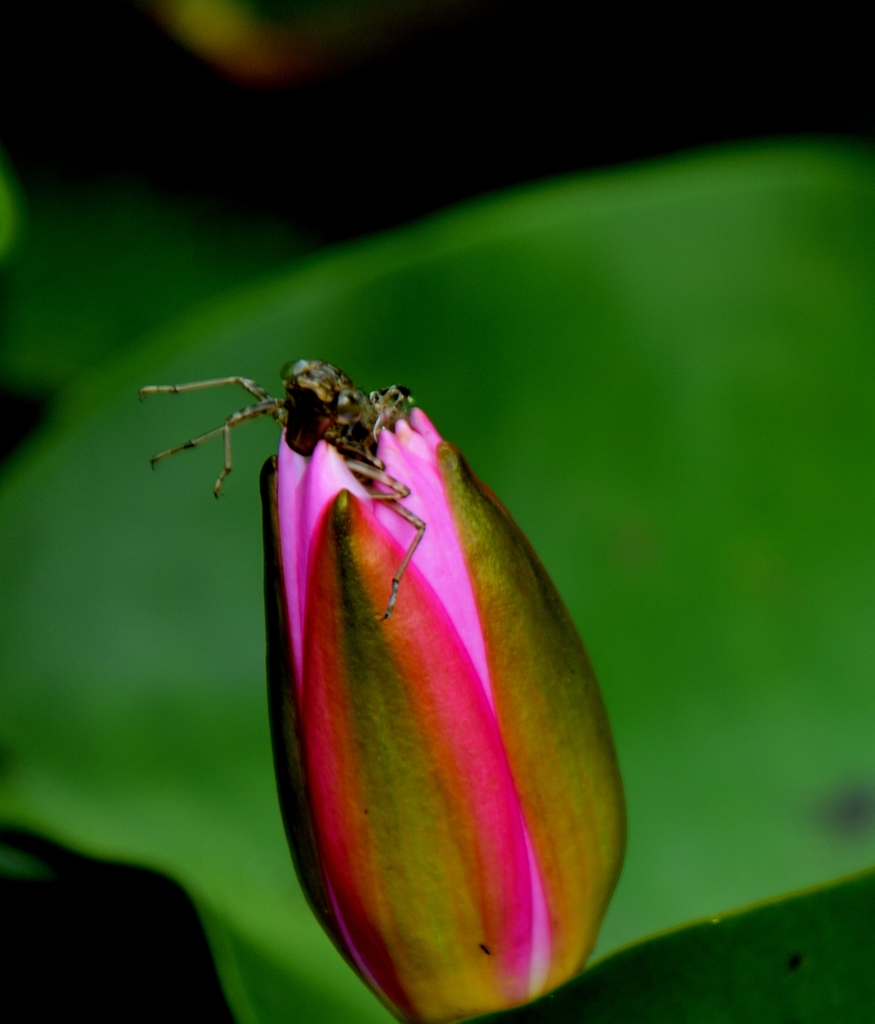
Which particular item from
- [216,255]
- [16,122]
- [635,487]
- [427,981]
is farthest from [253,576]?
[16,122]

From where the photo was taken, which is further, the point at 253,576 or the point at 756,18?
the point at 756,18

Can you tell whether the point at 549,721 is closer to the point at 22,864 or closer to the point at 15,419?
the point at 22,864

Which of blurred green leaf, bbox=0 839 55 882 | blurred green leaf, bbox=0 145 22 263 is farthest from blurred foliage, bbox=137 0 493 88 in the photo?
blurred green leaf, bbox=0 839 55 882

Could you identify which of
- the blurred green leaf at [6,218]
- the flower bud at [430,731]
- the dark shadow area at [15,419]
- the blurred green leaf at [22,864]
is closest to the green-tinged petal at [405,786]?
the flower bud at [430,731]

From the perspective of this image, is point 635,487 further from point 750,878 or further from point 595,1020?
point 595,1020

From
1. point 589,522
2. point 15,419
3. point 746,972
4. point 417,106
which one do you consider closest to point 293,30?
point 417,106

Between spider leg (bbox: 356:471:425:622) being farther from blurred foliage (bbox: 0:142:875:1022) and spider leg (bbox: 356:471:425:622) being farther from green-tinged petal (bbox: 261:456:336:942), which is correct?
blurred foliage (bbox: 0:142:875:1022)
